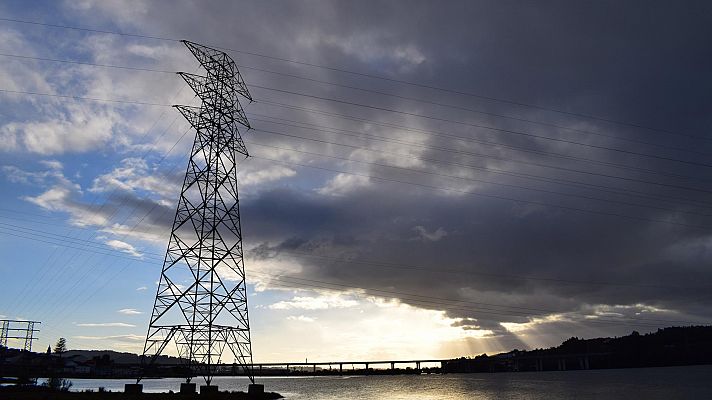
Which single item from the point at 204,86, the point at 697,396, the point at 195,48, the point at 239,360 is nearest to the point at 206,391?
the point at 239,360

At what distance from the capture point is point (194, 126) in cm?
6169

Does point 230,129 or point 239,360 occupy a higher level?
point 230,129

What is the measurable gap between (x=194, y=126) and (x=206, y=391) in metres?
30.9

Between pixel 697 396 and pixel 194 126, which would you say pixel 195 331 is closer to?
pixel 194 126

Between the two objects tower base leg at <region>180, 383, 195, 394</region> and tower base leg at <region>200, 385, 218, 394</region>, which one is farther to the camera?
tower base leg at <region>180, 383, 195, 394</region>

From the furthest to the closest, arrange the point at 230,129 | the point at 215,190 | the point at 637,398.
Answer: the point at 637,398
the point at 230,129
the point at 215,190

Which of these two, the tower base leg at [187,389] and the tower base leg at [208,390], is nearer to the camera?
the tower base leg at [208,390]

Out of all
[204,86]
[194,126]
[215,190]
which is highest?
[204,86]

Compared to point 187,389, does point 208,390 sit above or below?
below

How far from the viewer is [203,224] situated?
188 feet

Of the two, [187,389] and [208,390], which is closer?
[208,390]

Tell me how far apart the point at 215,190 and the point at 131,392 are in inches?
1041

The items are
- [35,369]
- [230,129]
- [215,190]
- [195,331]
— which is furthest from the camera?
[35,369]

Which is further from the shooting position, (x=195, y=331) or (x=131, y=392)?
(x=131, y=392)
